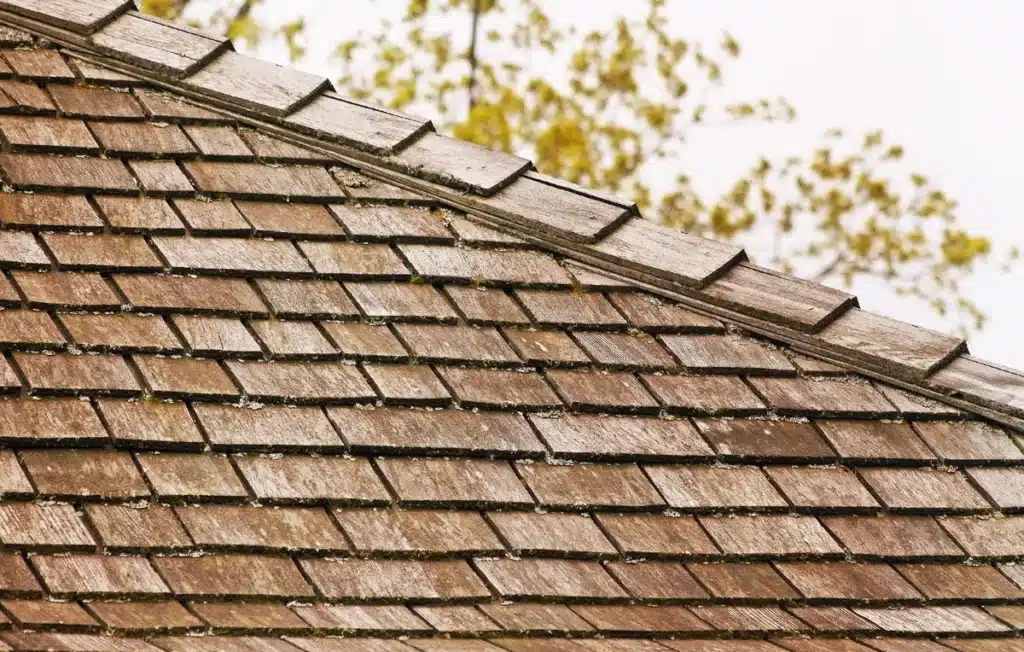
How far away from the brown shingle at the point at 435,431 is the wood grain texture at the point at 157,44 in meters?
1.46

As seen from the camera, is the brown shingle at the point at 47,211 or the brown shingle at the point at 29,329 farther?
the brown shingle at the point at 47,211

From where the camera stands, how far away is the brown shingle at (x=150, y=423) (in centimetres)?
286

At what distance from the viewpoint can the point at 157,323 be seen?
123 inches

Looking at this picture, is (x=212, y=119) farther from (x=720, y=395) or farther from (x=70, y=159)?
(x=720, y=395)

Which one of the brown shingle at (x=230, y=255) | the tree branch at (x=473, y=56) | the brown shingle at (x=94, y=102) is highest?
the tree branch at (x=473, y=56)

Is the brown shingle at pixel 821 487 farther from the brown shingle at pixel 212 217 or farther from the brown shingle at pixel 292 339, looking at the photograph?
the brown shingle at pixel 212 217

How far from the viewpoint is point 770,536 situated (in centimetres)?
311

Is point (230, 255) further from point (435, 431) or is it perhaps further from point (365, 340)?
point (435, 431)

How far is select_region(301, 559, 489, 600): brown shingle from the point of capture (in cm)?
270

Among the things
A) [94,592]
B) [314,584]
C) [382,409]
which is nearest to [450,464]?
[382,409]

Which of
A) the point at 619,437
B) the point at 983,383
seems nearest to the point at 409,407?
the point at 619,437

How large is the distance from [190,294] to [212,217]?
0.32m

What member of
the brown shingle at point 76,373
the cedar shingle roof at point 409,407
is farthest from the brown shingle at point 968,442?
the brown shingle at point 76,373

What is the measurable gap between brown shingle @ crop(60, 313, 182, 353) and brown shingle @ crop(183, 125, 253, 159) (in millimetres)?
725
